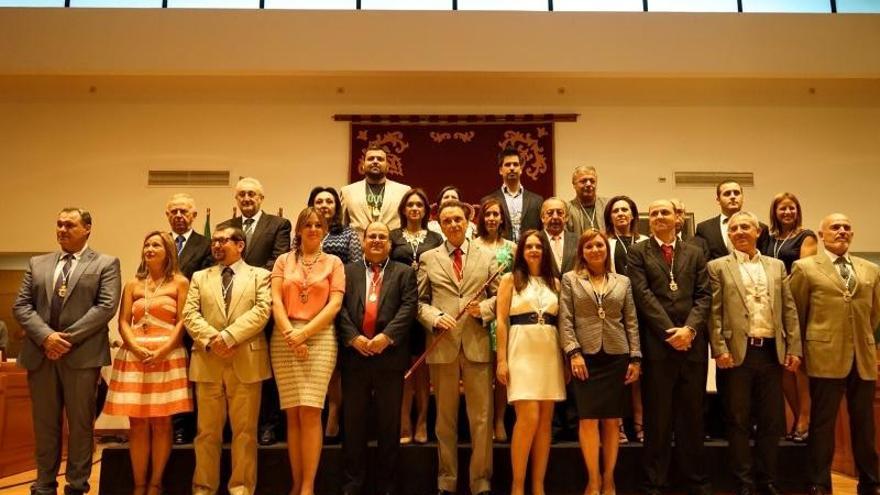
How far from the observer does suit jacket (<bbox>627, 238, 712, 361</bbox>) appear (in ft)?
12.1

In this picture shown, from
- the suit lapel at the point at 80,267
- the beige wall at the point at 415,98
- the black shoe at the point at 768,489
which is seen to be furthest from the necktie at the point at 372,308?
the beige wall at the point at 415,98

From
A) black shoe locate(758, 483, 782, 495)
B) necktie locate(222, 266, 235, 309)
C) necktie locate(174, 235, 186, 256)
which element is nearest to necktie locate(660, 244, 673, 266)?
black shoe locate(758, 483, 782, 495)

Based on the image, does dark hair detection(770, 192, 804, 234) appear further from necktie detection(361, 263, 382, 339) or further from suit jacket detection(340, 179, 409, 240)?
necktie detection(361, 263, 382, 339)

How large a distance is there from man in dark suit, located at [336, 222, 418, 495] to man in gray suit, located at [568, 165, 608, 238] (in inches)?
54.6

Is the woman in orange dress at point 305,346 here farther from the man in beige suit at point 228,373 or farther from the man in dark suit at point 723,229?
the man in dark suit at point 723,229

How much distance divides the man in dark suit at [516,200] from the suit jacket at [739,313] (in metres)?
1.27

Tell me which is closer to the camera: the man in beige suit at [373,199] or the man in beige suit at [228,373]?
the man in beige suit at [228,373]

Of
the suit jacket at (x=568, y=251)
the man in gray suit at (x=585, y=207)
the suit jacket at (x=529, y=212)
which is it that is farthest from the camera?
the suit jacket at (x=529, y=212)

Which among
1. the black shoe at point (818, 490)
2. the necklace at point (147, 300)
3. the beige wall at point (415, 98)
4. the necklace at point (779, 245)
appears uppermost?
the beige wall at point (415, 98)

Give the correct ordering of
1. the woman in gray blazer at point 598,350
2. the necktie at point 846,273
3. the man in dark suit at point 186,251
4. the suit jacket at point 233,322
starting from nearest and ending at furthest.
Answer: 1. the woman in gray blazer at point 598,350
2. the suit jacket at point 233,322
3. the necktie at point 846,273
4. the man in dark suit at point 186,251

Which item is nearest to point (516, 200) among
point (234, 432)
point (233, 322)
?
point (233, 322)

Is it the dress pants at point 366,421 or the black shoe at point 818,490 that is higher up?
the dress pants at point 366,421

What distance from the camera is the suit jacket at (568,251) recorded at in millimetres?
4055

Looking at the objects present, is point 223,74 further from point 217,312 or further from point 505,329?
point 505,329
